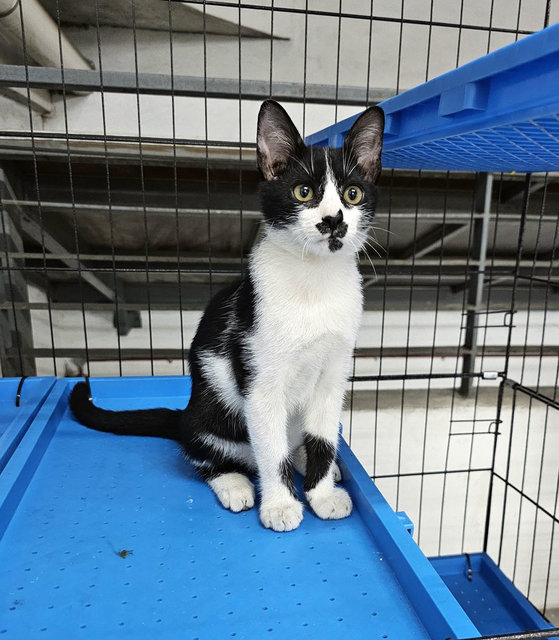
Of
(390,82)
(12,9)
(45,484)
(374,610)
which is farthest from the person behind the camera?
(390,82)

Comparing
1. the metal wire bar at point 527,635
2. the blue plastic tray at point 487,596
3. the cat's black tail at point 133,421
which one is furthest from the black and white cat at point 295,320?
the blue plastic tray at point 487,596

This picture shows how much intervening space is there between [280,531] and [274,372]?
27 centimetres

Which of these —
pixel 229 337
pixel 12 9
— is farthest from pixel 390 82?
pixel 229 337

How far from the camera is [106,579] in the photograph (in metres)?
0.72

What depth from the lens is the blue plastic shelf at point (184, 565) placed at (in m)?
0.65

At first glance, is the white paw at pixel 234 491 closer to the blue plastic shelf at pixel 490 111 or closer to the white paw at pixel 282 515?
the white paw at pixel 282 515

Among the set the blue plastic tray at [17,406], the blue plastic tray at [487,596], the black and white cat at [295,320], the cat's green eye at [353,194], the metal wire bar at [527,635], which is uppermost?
the cat's green eye at [353,194]

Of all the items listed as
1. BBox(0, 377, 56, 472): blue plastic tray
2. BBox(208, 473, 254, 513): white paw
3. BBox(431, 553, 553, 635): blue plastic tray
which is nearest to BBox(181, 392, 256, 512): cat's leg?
BBox(208, 473, 254, 513): white paw

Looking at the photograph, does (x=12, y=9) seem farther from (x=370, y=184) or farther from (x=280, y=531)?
(x=280, y=531)

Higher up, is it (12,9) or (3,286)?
(12,9)

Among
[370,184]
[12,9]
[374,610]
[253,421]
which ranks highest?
[12,9]

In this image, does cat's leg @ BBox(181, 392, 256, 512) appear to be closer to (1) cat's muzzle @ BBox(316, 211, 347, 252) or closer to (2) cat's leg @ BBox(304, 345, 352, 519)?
(2) cat's leg @ BBox(304, 345, 352, 519)

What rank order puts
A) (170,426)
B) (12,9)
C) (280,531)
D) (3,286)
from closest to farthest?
(280,531) → (170,426) → (12,9) → (3,286)

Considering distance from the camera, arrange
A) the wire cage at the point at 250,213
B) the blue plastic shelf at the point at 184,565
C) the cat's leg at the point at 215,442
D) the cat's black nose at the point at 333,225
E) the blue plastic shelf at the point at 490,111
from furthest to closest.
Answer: the wire cage at the point at 250,213
the cat's leg at the point at 215,442
the cat's black nose at the point at 333,225
the blue plastic shelf at the point at 184,565
the blue plastic shelf at the point at 490,111
